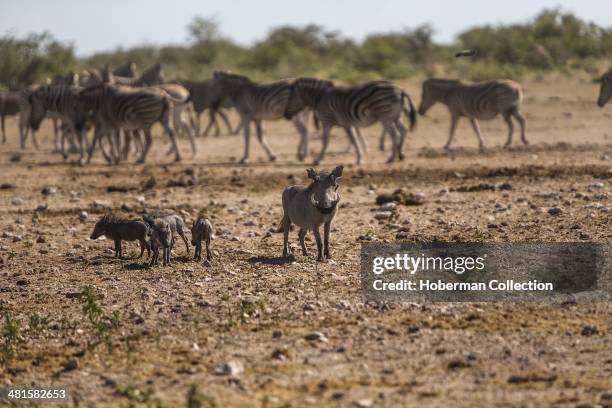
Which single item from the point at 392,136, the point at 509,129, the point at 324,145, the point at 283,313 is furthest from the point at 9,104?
the point at 283,313

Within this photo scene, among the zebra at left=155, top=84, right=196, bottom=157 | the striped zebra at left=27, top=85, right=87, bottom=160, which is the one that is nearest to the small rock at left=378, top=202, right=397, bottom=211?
the zebra at left=155, top=84, right=196, bottom=157

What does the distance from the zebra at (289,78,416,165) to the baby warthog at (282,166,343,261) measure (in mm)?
9119

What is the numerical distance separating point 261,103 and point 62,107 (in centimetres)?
460

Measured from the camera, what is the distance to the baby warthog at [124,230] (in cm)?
1203

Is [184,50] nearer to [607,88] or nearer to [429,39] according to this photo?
[429,39]

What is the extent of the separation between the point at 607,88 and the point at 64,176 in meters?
12.0

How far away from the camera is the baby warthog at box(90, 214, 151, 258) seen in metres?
12.0

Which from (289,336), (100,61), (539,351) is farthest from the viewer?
(100,61)

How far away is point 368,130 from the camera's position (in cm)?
2761

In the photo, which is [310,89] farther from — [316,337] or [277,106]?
[316,337]

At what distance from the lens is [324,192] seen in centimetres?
1123

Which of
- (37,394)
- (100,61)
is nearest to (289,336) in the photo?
(37,394)

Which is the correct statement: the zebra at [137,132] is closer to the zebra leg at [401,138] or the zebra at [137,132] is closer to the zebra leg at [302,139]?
the zebra leg at [302,139]

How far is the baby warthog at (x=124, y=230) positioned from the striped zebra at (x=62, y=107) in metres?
10.4
